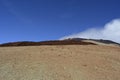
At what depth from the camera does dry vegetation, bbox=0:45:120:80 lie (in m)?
14.9

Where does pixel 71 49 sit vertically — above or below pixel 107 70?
above

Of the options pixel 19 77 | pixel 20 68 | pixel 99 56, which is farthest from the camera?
pixel 99 56

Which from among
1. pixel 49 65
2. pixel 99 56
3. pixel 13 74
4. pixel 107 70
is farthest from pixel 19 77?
pixel 99 56

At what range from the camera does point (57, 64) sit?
16.5 metres

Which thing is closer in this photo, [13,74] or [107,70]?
[13,74]

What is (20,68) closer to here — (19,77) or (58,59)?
(19,77)

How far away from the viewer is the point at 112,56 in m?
20.6

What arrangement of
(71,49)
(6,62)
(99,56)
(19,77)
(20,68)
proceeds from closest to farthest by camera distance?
1. (19,77)
2. (20,68)
3. (6,62)
4. (99,56)
5. (71,49)

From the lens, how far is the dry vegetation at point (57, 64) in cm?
A: 1491

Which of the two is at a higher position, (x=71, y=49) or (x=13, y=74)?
(x=71, y=49)

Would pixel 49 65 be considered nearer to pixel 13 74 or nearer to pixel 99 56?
pixel 13 74

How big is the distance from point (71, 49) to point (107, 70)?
4.98 m

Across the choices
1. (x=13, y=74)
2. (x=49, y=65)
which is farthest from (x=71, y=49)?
(x=13, y=74)

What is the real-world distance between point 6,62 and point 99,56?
22.4 ft
